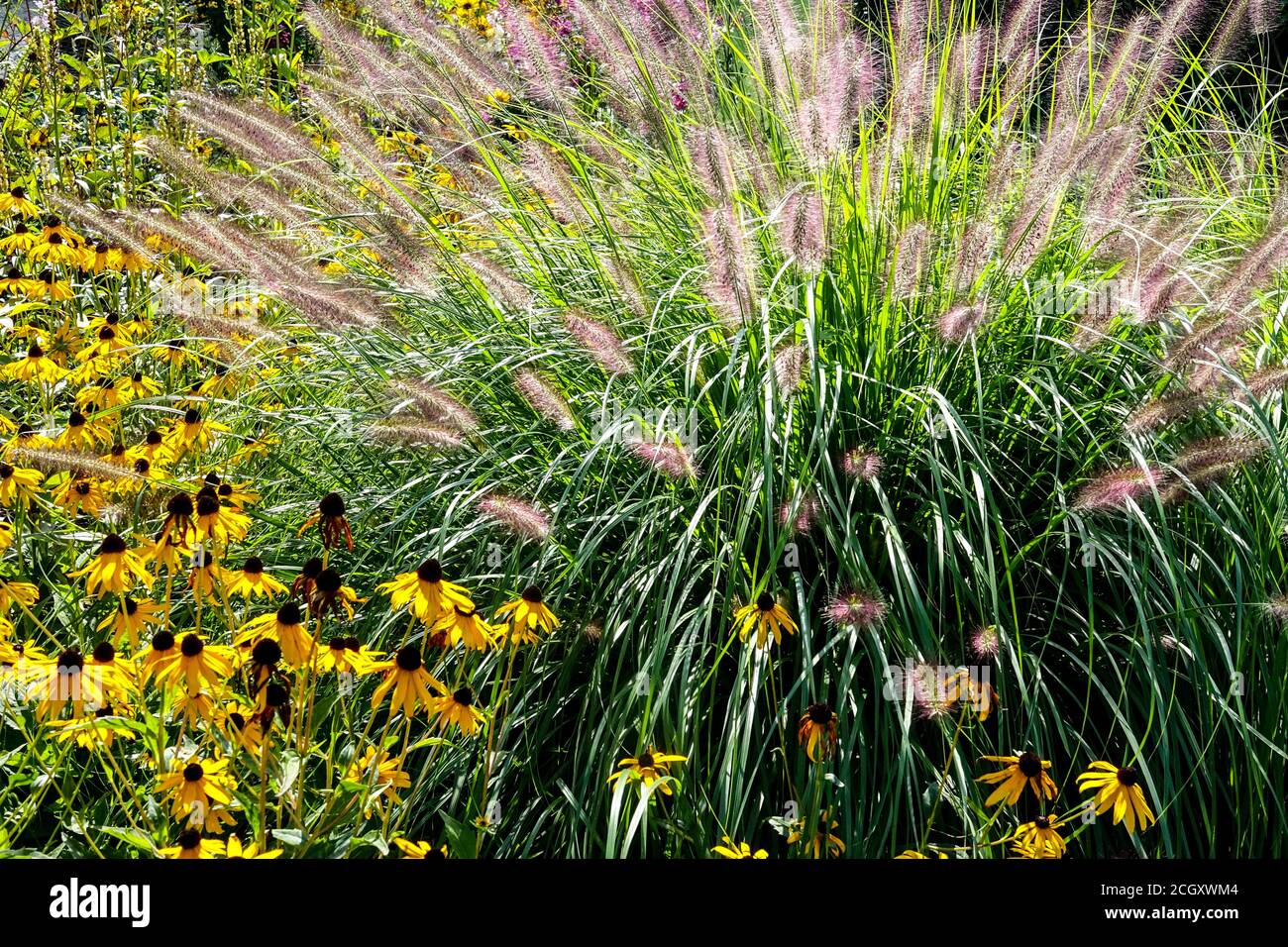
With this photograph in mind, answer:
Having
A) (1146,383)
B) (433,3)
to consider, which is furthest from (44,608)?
(433,3)

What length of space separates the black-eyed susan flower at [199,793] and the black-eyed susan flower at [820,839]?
805 mm

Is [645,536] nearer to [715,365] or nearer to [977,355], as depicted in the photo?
[715,365]

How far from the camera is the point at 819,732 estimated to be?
173 cm

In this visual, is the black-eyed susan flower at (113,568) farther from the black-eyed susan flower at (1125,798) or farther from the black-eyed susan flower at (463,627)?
the black-eyed susan flower at (1125,798)

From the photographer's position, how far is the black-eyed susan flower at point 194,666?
1.58 m

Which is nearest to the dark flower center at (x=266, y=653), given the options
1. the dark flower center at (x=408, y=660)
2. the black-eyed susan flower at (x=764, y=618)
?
the dark flower center at (x=408, y=660)

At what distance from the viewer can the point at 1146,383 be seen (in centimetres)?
244

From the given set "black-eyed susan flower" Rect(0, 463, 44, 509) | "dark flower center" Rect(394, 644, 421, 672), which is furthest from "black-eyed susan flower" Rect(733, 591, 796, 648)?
"black-eyed susan flower" Rect(0, 463, 44, 509)

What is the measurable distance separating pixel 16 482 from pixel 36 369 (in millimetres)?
718

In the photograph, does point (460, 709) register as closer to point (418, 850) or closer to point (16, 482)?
point (418, 850)

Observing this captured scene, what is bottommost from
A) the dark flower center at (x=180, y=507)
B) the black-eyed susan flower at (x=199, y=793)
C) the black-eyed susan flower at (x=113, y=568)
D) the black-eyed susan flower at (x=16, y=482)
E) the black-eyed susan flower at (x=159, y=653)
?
the black-eyed susan flower at (x=199, y=793)

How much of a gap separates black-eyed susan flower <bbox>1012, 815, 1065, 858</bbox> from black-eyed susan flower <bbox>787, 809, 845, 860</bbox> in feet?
0.89

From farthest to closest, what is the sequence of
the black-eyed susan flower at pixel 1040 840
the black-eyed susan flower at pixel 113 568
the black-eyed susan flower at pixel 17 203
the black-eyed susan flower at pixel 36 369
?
the black-eyed susan flower at pixel 17 203 < the black-eyed susan flower at pixel 36 369 < the black-eyed susan flower at pixel 113 568 < the black-eyed susan flower at pixel 1040 840

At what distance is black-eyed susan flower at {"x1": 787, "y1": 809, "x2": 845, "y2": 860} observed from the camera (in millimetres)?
1834
